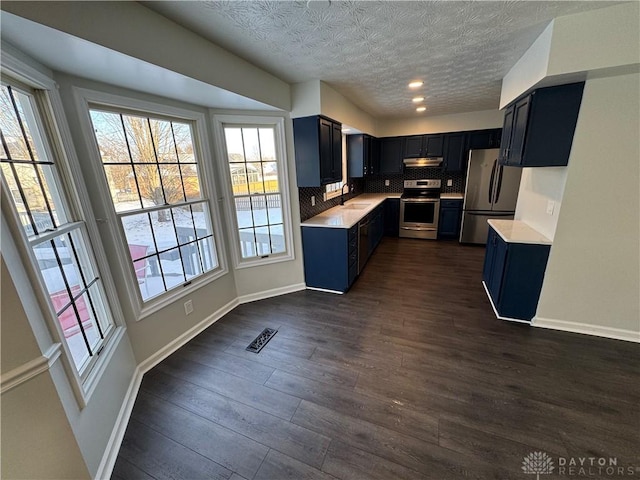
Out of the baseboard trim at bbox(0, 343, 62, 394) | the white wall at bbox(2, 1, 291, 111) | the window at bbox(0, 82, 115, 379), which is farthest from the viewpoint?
the window at bbox(0, 82, 115, 379)

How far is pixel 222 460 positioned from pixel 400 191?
5.79 meters

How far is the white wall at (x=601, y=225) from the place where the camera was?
6.65ft

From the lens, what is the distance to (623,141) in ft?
6.70

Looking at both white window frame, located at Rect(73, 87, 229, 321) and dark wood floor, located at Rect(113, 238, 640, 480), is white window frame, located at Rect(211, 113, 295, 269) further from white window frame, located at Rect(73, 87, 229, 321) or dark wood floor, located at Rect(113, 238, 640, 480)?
dark wood floor, located at Rect(113, 238, 640, 480)

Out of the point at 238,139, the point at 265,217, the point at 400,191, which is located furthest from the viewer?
the point at 400,191

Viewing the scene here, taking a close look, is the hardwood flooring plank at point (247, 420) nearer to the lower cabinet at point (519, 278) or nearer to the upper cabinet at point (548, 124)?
the lower cabinet at point (519, 278)

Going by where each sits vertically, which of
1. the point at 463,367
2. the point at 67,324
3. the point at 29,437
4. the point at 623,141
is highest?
the point at 623,141

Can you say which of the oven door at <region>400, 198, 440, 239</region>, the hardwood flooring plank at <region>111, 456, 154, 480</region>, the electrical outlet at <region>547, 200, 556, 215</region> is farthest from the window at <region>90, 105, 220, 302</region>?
the oven door at <region>400, 198, 440, 239</region>

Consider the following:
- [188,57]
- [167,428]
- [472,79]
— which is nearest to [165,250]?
[167,428]

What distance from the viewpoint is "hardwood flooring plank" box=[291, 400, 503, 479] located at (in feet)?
4.58

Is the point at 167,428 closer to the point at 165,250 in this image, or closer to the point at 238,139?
the point at 165,250

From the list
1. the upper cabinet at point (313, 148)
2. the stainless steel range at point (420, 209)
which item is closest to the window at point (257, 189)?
the upper cabinet at point (313, 148)

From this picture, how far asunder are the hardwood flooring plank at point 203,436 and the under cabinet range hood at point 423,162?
5.51 m

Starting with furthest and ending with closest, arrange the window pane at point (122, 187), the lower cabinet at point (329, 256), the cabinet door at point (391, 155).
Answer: the cabinet door at point (391, 155)
the lower cabinet at point (329, 256)
the window pane at point (122, 187)
